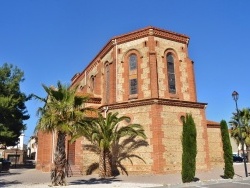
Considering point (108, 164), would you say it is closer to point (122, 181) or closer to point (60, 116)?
point (122, 181)

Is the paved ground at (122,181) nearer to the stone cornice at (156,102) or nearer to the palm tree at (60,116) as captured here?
the palm tree at (60,116)

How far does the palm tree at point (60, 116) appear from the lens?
53.4ft

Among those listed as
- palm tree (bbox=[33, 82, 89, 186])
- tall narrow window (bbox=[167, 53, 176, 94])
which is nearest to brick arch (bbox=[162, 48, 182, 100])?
tall narrow window (bbox=[167, 53, 176, 94])

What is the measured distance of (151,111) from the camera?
23.4 meters

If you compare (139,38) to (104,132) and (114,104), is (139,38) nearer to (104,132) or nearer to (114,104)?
(114,104)

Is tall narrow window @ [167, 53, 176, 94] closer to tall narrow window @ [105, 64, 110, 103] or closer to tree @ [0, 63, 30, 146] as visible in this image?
tall narrow window @ [105, 64, 110, 103]

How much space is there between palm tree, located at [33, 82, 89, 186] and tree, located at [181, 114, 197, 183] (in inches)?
295

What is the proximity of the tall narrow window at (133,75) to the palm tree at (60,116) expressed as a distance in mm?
9933

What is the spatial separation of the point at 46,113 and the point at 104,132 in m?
6.57

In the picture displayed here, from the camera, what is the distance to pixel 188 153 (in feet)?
59.8

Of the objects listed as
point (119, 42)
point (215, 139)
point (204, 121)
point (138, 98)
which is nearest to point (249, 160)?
point (215, 139)

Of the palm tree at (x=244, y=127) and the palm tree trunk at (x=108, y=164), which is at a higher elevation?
the palm tree at (x=244, y=127)

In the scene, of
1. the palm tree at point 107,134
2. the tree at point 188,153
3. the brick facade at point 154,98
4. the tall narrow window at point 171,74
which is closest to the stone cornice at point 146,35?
the brick facade at point 154,98

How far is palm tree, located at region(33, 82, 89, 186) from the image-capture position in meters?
16.3
